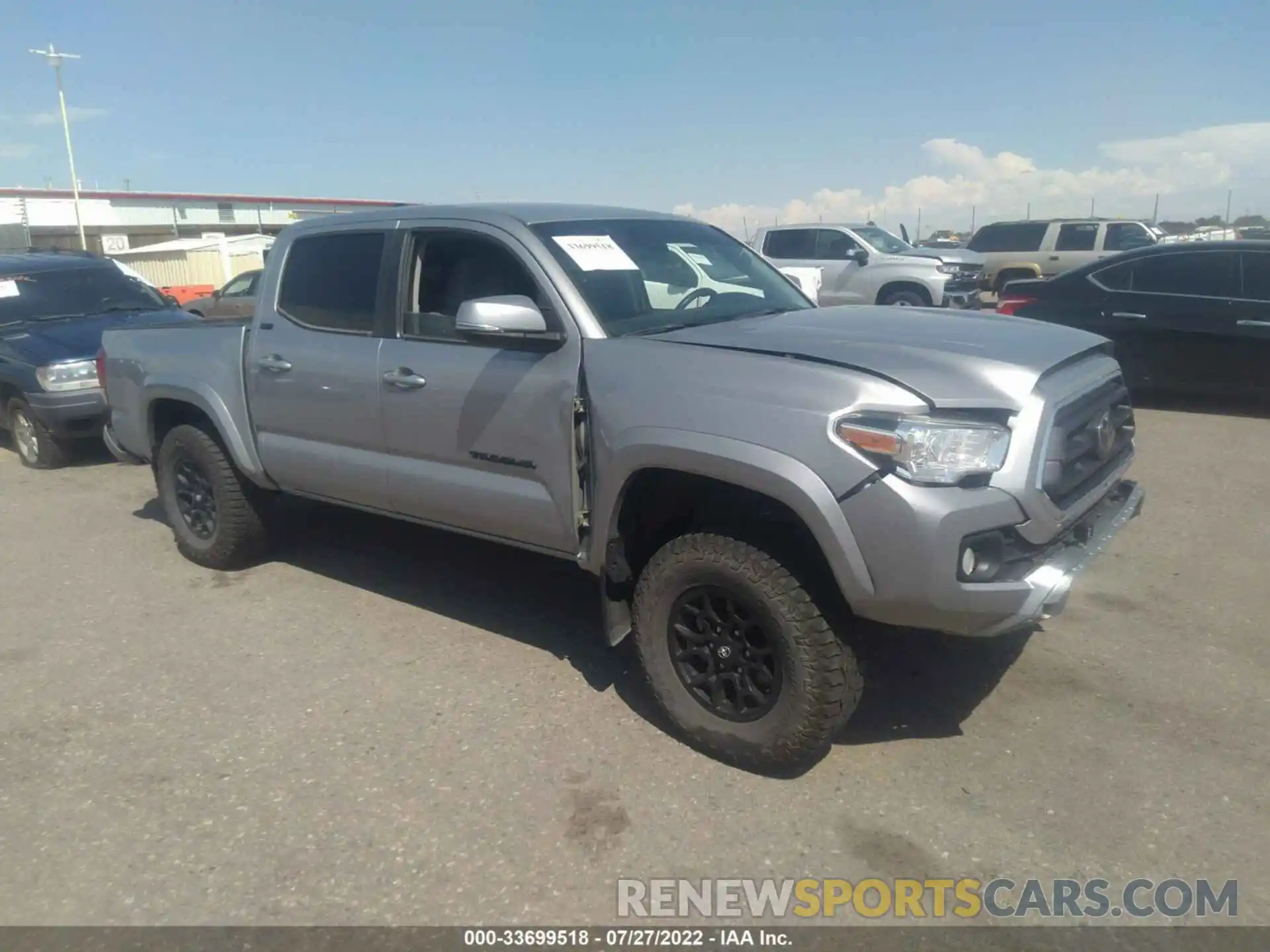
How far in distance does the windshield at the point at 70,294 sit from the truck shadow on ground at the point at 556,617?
341 cm

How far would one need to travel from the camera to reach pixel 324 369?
450cm

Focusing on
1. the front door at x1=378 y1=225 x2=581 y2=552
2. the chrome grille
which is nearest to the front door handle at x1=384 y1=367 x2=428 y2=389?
the front door at x1=378 y1=225 x2=581 y2=552

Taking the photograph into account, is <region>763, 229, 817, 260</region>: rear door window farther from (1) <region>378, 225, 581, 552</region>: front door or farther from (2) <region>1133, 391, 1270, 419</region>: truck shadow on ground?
(1) <region>378, 225, 581, 552</region>: front door

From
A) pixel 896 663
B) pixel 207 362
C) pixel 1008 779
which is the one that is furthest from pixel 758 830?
pixel 207 362

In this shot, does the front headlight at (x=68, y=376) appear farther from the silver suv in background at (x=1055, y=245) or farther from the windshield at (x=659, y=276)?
the silver suv in background at (x=1055, y=245)

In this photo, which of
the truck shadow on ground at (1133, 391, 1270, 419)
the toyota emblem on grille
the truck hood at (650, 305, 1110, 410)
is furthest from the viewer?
the truck shadow on ground at (1133, 391, 1270, 419)

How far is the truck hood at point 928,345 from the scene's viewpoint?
299 cm

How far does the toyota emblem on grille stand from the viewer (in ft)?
11.1

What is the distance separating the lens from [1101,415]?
3479mm

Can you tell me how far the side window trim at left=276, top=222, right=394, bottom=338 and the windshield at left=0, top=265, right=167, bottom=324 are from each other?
205 inches

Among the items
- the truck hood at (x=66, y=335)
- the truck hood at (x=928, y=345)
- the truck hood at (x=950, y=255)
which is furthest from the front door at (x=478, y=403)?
the truck hood at (x=950, y=255)

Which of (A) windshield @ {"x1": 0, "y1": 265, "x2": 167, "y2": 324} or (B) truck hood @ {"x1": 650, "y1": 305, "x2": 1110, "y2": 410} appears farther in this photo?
(A) windshield @ {"x1": 0, "y1": 265, "x2": 167, "y2": 324}

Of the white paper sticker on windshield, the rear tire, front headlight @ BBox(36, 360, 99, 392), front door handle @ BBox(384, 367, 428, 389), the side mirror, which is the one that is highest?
the white paper sticker on windshield

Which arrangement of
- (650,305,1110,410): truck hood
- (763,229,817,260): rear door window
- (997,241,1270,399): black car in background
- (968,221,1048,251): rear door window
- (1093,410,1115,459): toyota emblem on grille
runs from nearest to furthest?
(650,305,1110,410): truck hood
(1093,410,1115,459): toyota emblem on grille
(997,241,1270,399): black car in background
(763,229,817,260): rear door window
(968,221,1048,251): rear door window
